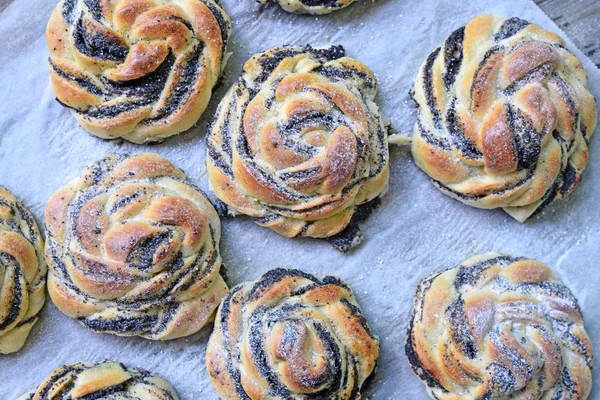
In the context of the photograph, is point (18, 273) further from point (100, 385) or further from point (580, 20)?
point (580, 20)

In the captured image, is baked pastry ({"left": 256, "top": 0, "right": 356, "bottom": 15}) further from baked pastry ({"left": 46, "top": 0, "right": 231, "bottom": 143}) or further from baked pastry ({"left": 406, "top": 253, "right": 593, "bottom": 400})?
baked pastry ({"left": 406, "top": 253, "right": 593, "bottom": 400})

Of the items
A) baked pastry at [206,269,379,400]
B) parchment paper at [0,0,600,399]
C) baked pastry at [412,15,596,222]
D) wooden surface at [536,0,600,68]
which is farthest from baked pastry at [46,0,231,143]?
wooden surface at [536,0,600,68]

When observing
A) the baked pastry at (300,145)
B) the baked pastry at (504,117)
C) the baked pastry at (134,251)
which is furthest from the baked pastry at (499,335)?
the baked pastry at (134,251)

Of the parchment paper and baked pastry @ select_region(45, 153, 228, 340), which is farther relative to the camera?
the parchment paper

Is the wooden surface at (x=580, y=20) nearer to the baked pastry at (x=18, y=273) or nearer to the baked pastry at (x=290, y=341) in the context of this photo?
the baked pastry at (x=18, y=273)

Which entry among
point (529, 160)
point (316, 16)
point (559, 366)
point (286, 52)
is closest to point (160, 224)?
point (286, 52)

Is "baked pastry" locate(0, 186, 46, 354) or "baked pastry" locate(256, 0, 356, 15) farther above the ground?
"baked pastry" locate(256, 0, 356, 15)
